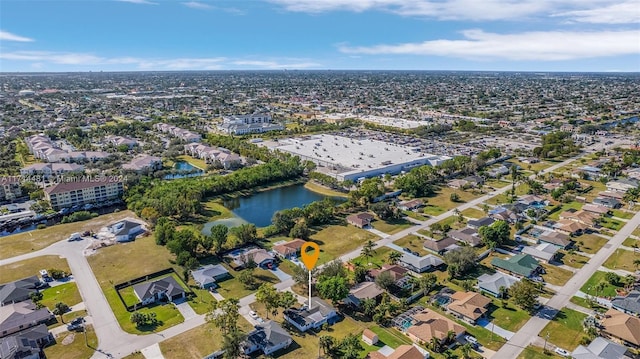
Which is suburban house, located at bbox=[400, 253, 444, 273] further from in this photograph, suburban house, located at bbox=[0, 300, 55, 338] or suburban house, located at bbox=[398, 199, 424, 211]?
suburban house, located at bbox=[0, 300, 55, 338]

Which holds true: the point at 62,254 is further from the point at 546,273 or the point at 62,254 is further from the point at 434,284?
the point at 546,273

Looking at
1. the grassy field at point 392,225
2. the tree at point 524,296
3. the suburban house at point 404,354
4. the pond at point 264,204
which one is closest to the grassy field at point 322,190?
the pond at point 264,204

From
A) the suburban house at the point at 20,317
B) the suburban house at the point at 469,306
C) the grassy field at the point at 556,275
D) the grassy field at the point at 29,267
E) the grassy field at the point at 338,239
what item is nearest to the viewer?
the suburban house at the point at 20,317

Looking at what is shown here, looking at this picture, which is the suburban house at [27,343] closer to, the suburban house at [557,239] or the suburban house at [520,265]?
the suburban house at [520,265]

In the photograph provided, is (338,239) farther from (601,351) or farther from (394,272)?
(601,351)

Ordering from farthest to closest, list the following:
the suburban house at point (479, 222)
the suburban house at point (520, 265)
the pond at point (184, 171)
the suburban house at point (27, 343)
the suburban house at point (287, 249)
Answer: the pond at point (184, 171)
the suburban house at point (479, 222)
the suburban house at point (287, 249)
the suburban house at point (520, 265)
the suburban house at point (27, 343)

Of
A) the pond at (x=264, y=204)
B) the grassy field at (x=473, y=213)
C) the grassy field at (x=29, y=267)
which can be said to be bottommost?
the grassy field at (x=29, y=267)
